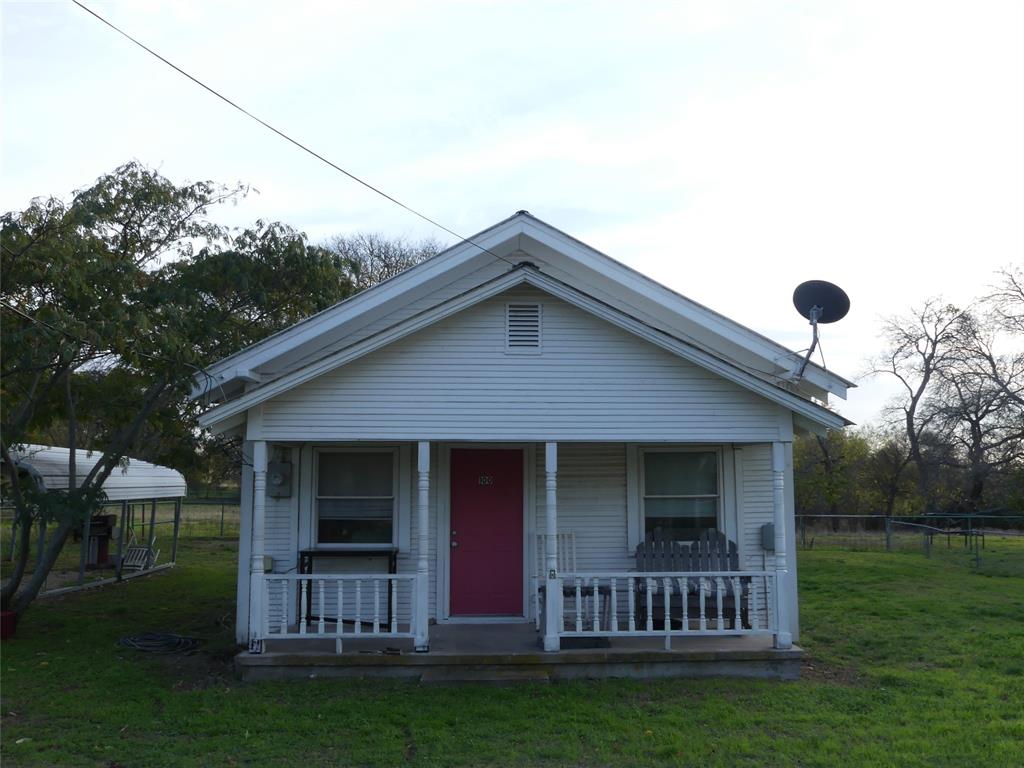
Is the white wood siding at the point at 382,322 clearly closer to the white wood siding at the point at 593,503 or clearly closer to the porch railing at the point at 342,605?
the white wood siding at the point at 593,503

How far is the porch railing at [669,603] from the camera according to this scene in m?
9.29

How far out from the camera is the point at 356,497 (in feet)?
36.1

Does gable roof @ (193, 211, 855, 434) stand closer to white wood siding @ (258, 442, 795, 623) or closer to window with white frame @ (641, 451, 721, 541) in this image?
white wood siding @ (258, 442, 795, 623)

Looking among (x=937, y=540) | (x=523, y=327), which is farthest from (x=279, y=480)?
(x=937, y=540)

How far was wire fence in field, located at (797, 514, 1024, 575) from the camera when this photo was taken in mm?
19594

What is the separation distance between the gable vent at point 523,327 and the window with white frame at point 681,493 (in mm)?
2437

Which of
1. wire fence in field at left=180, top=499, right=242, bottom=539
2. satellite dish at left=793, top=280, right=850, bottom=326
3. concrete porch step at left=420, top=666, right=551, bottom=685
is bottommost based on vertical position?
concrete porch step at left=420, top=666, right=551, bottom=685

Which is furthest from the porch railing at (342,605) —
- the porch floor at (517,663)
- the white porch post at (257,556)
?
the porch floor at (517,663)

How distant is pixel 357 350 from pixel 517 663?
3587 millimetres

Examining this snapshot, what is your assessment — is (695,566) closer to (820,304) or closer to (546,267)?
(820,304)

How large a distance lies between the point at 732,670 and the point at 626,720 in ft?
6.61

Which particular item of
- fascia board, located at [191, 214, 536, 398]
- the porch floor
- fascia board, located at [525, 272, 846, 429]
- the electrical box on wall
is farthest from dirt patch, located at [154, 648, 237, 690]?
fascia board, located at [525, 272, 846, 429]

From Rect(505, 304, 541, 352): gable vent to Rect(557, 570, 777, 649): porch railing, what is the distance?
249 cm

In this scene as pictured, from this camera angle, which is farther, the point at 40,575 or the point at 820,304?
the point at 40,575
